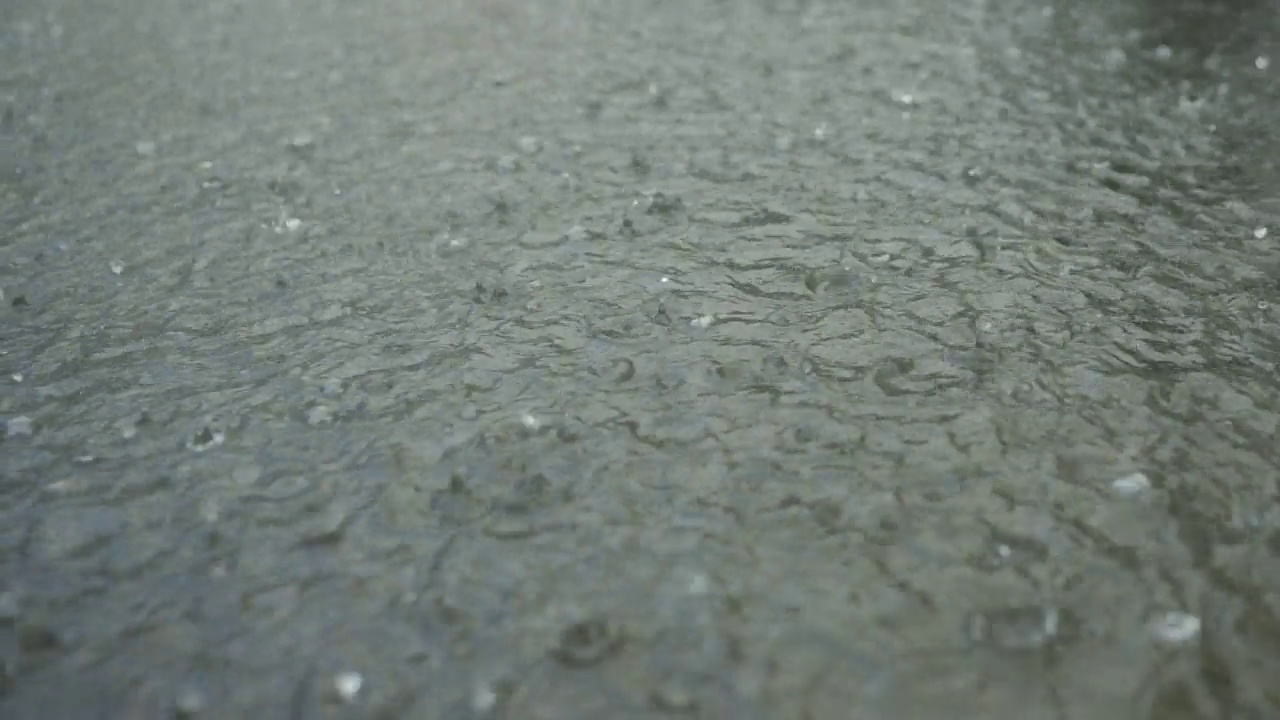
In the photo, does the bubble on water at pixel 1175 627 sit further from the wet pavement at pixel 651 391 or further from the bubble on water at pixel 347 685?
the bubble on water at pixel 347 685

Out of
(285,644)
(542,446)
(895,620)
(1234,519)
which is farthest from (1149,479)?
(285,644)

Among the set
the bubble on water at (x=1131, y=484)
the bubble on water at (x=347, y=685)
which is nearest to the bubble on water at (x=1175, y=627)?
the bubble on water at (x=1131, y=484)

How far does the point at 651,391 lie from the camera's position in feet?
30.0

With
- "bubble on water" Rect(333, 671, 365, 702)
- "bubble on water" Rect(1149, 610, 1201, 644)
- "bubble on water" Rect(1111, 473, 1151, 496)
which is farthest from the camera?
"bubble on water" Rect(1111, 473, 1151, 496)

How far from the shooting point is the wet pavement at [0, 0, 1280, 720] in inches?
263

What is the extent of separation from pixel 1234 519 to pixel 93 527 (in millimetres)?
8668

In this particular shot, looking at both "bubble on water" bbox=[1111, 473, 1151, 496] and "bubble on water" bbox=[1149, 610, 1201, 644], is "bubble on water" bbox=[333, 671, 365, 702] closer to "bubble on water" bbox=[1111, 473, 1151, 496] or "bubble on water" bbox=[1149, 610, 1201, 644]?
"bubble on water" bbox=[1149, 610, 1201, 644]

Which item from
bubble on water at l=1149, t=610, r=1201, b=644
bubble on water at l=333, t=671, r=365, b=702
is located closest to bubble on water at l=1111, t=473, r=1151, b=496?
bubble on water at l=1149, t=610, r=1201, b=644

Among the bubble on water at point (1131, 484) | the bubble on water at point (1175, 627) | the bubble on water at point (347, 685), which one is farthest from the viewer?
the bubble on water at point (1131, 484)

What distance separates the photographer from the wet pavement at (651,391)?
6.68 meters

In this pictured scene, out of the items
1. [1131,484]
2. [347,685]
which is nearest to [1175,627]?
[1131,484]

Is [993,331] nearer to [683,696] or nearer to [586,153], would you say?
[683,696]

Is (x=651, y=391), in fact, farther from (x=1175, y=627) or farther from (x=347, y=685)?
(x=1175, y=627)

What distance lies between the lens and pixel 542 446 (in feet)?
27.9
